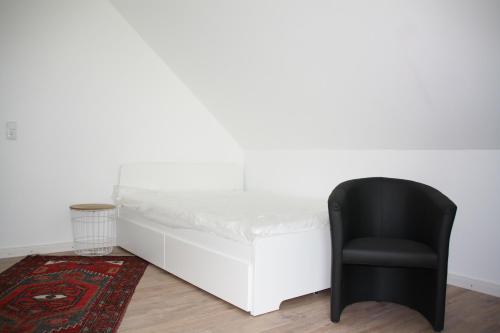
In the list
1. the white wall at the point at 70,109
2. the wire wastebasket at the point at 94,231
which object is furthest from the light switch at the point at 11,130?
the wire wastebasket at the point at 94,231

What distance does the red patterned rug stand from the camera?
85.4 inches

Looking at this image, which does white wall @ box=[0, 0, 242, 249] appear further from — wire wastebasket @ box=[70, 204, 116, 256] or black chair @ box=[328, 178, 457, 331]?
black chair @ box=[328, 178, 457, 331]

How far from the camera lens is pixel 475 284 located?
2.93 m

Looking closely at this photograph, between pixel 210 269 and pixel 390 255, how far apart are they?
1.14 meters

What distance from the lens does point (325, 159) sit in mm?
3914

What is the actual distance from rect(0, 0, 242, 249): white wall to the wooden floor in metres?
1.59

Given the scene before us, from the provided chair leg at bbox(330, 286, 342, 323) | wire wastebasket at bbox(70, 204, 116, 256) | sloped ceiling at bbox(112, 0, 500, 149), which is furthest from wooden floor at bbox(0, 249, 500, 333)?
wire wastebasket at bbox(70, 204, 116, 256)

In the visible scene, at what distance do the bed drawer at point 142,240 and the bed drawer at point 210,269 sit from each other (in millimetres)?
146

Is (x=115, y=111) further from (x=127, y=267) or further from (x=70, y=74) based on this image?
(x=127, y=267)

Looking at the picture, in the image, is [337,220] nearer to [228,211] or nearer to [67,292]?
[228,211]

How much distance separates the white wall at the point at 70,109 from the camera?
3607mm

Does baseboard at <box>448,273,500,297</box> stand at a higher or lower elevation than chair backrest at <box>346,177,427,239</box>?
lower

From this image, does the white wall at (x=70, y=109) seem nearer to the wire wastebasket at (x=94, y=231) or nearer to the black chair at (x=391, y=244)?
the wire wastebasket at (x=94, y=231)

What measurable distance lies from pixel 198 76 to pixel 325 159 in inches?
63.5
